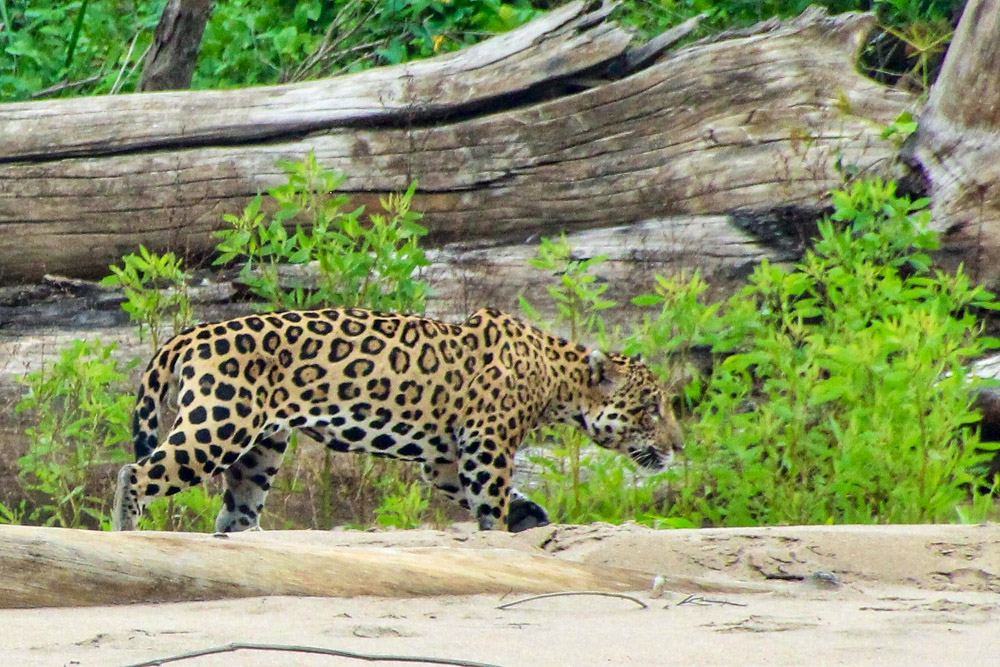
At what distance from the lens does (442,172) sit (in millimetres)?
8289

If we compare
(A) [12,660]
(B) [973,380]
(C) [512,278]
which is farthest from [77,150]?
(A) [12,660]

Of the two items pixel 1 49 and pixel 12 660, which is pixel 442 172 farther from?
pixel 12 660

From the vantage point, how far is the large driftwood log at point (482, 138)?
322 inches

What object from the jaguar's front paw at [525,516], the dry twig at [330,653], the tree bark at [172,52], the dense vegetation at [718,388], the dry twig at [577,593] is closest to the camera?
the dry twig at [330,653]

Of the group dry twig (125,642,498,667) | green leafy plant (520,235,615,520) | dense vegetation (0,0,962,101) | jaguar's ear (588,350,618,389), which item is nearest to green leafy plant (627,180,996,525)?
jaguar's ear (588,350,618,389)

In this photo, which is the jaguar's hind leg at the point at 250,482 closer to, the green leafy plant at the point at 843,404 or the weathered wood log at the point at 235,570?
the green leafy plant at the point at 843,404

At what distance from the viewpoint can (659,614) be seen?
3703 millimetres

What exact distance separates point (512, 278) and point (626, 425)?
65.9 inches

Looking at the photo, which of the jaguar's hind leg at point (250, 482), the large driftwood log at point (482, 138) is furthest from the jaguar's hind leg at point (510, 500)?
the large driftwood log at point (482, 138)

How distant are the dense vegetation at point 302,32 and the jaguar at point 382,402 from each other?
3.74 m

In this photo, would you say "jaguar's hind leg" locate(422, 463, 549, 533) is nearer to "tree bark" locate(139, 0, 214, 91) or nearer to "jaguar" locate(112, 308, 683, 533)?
"jaguar" locate(112, 308, 683, 533)

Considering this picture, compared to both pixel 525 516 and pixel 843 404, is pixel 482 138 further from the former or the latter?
pixel 843 404

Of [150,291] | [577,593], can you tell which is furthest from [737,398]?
[150,291]

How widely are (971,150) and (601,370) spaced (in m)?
2.54
